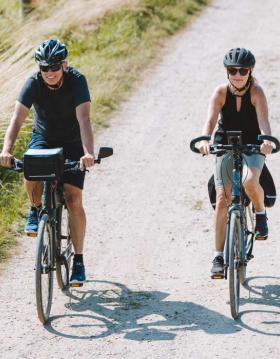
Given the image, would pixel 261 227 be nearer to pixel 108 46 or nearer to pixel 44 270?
pixel 44 270

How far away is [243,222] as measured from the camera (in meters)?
6.84

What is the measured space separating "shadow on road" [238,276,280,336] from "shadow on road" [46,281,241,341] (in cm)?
14

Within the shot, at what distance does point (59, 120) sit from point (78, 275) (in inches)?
45.3

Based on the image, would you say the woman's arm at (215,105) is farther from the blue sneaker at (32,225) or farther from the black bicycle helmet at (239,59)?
the blue sneaker at (32,225)

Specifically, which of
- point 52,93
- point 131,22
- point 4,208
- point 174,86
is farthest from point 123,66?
point 52,93

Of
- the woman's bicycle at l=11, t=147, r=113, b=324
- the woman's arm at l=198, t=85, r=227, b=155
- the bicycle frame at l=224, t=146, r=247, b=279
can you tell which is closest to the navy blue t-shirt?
Result: the woman's bicycle at l=11, t=147, r=113, b=324

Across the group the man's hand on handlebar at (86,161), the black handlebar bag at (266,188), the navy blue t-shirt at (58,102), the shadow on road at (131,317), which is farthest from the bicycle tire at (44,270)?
the black handlebar bag at (266,188)

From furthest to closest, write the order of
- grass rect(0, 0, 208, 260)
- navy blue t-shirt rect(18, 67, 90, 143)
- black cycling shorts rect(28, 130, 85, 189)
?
grass rect(0, 0, 208, 260) → black cycling shorts rect(28, 130, 85, 189) → navy blue t-shirt rect(18, 67, 90, 143)

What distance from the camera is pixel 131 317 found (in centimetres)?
675

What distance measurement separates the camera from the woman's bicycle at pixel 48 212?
6.40m

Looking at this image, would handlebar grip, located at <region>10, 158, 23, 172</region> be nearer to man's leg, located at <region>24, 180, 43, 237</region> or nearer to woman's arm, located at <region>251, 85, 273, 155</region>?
man's leg, located at <region>24, 180, 43, 237</region>

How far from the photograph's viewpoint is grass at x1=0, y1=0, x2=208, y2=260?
31.6 ft

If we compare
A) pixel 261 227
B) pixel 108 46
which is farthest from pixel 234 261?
pixel 108 46

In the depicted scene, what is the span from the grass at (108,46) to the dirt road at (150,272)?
427 mm
